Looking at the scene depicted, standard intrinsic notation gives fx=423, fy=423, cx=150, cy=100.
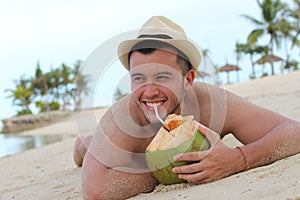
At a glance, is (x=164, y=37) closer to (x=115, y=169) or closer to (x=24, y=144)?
(x=115, y=169)

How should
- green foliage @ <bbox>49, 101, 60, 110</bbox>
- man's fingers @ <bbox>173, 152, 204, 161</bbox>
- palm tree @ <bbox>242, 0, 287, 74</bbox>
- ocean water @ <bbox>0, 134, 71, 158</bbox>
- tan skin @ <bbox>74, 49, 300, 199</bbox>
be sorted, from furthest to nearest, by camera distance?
green foliage @ <bbox>49, 101, 60, 110</bbox>
palm tree @ <bbox>242, 0, 287, 74</bbox>
ocean water @ <bbox>0, 134, 71, 158</bbox>
tan skin @ <bbox>74, 49, 300, 199</bbox>
man's fingers @ <bbox>173, 152, 204, 161</bbox>

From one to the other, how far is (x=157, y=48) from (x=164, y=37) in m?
0.09

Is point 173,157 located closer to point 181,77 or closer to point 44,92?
point 181,77

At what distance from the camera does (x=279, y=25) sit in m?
37.3

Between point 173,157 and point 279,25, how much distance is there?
37560 mm

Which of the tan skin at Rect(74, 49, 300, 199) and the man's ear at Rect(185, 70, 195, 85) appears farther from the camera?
the man's ear at Rect(185, 70, 195, 85)

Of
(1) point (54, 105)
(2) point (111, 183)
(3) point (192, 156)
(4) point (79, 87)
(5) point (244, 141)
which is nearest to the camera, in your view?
(3) point (192, 156)

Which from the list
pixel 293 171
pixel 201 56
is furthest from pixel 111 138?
pixel 293 171

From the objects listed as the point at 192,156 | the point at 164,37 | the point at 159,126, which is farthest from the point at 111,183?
the point at 164,37

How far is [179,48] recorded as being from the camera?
7.66 ft

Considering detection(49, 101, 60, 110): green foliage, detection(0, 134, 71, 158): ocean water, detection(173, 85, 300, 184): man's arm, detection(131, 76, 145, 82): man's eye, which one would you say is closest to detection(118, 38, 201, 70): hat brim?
detection(131, 76, 145, 82): man's eye


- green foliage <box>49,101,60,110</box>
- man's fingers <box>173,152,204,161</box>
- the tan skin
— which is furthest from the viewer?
green foliage <box>49,101,60,110</box>

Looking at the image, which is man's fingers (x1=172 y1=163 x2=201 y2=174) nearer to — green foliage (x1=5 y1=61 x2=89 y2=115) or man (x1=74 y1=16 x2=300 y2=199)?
man (x1=74 y1=16 x2=300 y2=199)

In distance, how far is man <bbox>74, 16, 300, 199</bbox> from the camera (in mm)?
2270
